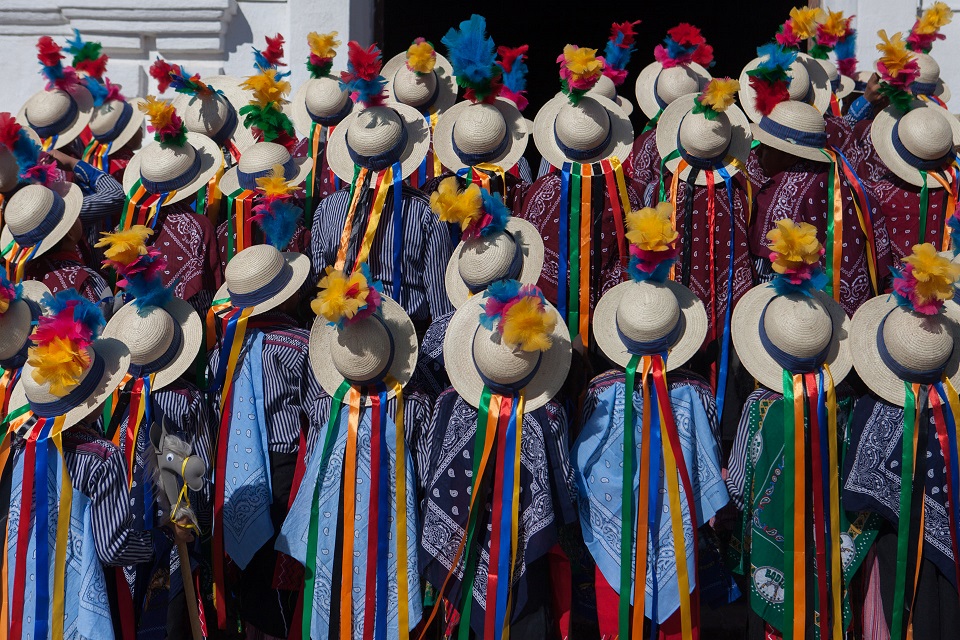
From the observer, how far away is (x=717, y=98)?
14.0 feet

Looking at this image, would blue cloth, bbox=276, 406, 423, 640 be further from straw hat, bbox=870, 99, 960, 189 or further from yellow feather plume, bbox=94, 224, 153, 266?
straw hat, bbox=870, 99, 960, 189

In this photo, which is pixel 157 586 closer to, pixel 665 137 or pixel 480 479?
pixel 480 479

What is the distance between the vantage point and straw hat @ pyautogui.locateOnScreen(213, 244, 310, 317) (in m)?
3.92

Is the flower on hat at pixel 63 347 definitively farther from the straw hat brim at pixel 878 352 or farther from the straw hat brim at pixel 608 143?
the straw hat brim at pixel 878 352

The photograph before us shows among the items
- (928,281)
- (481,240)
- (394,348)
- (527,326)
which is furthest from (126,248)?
(928,281)

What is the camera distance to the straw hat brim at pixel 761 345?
3.40m

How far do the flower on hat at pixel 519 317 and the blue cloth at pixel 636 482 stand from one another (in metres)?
0.36

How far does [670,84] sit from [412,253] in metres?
1.86

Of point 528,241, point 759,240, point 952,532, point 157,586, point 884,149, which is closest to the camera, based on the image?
→ point 952,532

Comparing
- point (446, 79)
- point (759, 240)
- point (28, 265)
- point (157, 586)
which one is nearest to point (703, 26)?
point (446, 79)

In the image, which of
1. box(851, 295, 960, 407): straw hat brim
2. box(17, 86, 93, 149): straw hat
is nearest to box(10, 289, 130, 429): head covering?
box(851, 295, 960, 407): straw hat brim

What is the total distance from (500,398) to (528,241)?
0.79 metres

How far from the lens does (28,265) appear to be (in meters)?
4.52

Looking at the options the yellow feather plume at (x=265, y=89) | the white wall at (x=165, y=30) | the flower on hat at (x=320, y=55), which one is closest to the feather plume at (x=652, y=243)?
the yellow feather plume at (x=265, y=89)
